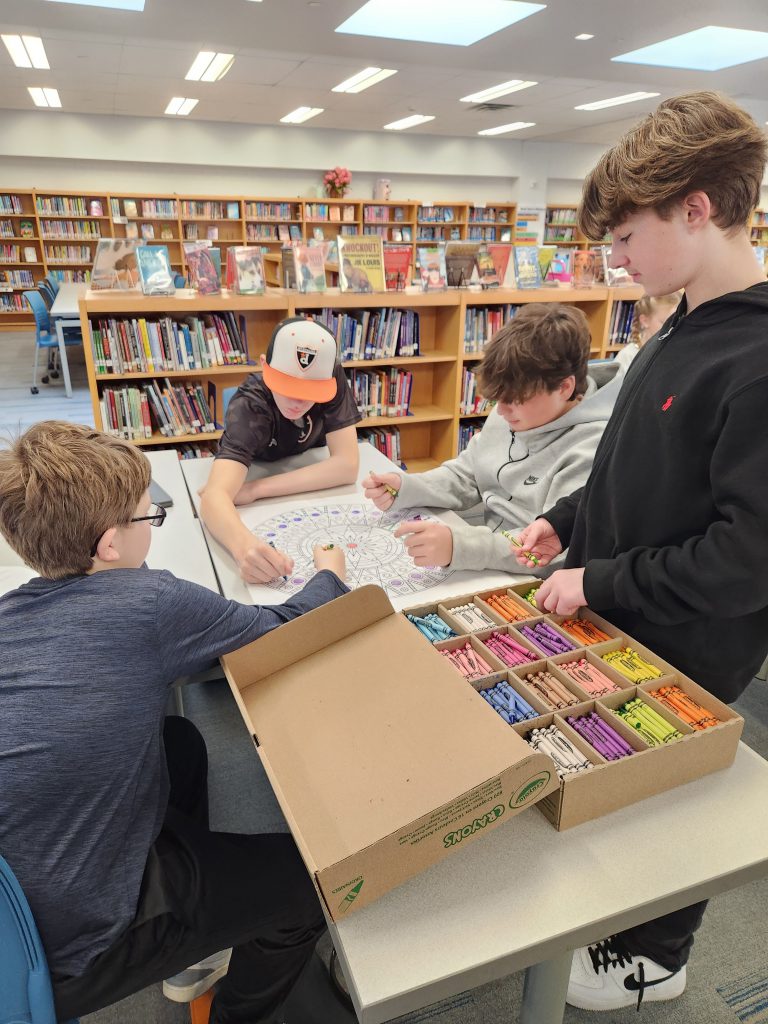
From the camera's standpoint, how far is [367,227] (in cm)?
1121

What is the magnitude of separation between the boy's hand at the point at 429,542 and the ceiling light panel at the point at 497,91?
715cm

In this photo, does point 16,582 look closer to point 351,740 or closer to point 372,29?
point 351,740

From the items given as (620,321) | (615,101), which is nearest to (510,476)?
(620,321)

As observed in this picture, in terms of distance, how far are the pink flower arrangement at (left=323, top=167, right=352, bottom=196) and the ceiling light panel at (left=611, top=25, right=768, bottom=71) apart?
5378 millimetres

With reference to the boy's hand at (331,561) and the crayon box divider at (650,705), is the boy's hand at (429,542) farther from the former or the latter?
the crayon box divider at (650,705)

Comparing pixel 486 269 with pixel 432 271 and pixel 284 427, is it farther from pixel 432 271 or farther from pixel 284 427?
pixel 284 427

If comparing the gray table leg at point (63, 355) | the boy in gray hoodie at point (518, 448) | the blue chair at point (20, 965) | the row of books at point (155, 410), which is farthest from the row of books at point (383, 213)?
the blue chair at point (20, 965)

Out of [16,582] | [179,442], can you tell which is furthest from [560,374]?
[179,442]

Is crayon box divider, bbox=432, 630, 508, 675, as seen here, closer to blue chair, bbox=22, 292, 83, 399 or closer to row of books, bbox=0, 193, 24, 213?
blue chair, bbox=22, 292, 83, 399

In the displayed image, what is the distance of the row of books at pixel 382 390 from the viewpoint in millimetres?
3691

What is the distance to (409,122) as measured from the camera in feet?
31.5

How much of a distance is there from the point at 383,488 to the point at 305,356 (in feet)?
1.43

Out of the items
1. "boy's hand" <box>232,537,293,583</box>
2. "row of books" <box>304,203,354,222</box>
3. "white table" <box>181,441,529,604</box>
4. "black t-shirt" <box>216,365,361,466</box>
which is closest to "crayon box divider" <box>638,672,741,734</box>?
"white table" <box>181,441,529,604</box>

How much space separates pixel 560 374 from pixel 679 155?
0.73 meters
